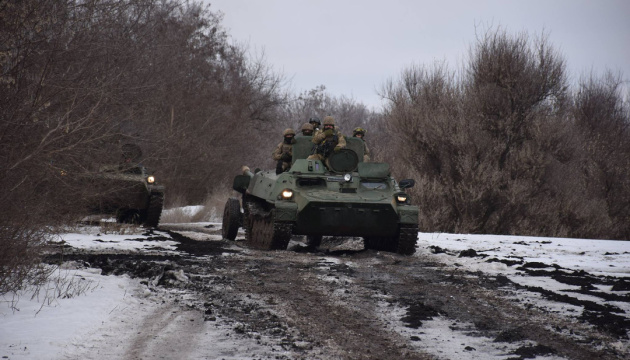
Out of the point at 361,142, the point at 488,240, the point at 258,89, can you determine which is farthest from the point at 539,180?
the point at 258,89

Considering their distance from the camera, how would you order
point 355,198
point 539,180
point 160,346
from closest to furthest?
1. point 160,346
2. point 355,198
3. point 539,180

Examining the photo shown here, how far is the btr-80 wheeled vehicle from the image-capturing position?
12.1 meters

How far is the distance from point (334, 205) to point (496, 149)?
11828mm

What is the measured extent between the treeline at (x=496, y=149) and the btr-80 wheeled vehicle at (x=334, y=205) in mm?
9141

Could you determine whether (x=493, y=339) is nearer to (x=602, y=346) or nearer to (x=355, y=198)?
(x=602, y=346)

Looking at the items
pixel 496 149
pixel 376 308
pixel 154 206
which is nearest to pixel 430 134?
pixel 496 149

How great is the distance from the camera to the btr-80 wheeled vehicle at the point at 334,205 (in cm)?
1206

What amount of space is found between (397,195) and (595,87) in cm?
2999

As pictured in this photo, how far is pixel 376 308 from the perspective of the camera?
7.18m

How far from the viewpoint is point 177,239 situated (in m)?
14.4

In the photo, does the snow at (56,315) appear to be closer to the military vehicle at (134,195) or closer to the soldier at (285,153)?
the soldier at (285,153)

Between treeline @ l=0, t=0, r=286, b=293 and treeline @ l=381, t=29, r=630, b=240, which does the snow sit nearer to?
treeline @ l=0, t=0, r=286, b=293

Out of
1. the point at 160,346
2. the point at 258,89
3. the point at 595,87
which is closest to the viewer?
the point at 160,346

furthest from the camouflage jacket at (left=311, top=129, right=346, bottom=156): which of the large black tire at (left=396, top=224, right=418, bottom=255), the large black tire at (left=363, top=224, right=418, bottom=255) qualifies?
the large black tire at (left=396, top=224, right=418, bottom=255)
